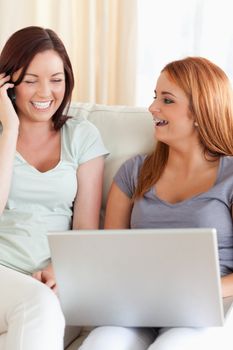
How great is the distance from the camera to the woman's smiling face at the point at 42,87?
208 cm

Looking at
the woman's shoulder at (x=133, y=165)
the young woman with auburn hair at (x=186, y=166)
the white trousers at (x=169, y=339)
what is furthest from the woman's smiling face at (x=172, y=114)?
the white trousers at (x=169, y=339)

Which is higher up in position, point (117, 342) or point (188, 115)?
point (188, 115)

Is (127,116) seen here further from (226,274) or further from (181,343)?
(181,343)

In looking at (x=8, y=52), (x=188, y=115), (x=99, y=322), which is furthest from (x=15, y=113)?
(x=99, y=322)

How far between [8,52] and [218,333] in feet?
3.21

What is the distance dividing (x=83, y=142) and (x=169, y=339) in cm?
71

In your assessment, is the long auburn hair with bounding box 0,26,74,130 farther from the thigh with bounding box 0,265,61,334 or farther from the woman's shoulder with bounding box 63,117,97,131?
the thigh with bounding box 0,265,61,334

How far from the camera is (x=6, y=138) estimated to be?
2.04 m

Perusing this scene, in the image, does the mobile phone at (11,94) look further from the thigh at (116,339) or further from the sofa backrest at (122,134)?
the thigh at (116,339)

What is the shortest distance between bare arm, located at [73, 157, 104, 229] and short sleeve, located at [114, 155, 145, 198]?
58 mm

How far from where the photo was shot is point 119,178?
210cm

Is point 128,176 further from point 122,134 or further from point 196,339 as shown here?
point 196,339

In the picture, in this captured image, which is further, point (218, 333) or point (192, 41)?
point (192, 41)

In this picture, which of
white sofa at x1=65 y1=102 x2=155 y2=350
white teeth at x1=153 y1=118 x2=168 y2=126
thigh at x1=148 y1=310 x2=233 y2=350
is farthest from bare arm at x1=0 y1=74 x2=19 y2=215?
thigh at x1=148 y1=310 x2=233 y2=350
